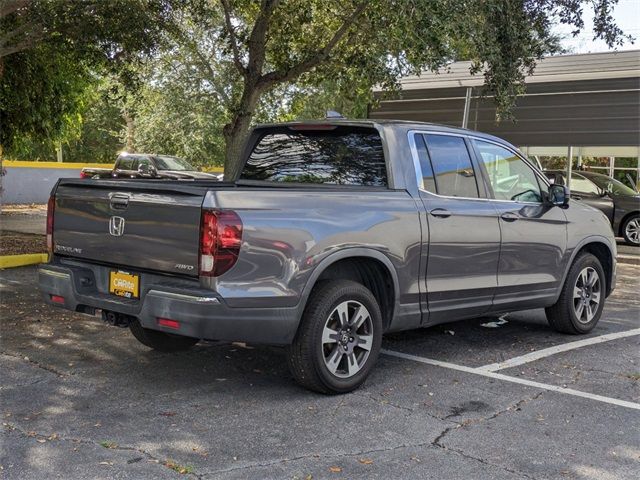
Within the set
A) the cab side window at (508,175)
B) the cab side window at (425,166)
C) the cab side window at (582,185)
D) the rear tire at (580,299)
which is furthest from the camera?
the cab side window at (582,185)

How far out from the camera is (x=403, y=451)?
4.12m

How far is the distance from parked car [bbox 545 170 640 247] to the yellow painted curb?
10399 millimetres

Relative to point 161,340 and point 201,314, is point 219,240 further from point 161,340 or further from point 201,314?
point 161,340

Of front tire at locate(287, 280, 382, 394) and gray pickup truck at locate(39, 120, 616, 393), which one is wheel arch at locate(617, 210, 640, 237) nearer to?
gray pickup truck at locate(39, 120, 616, 393)

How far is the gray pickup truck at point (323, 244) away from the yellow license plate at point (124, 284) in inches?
0.4

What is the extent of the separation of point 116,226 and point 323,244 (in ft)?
4.58

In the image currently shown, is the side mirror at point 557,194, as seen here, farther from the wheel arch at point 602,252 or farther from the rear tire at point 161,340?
the rear tire at point 161,340

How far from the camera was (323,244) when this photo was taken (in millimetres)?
4855

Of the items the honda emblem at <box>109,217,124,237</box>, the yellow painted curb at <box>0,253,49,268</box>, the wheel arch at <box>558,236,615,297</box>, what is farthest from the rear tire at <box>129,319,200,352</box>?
the yellow painted curb at <box>0,253,49,268</box>

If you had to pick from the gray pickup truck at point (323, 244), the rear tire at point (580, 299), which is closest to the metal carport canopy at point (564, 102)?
the rear tire at point (580, 299)

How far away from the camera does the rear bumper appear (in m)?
4.46

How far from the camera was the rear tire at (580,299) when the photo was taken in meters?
7.04

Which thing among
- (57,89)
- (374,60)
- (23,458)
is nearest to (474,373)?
(23,458)

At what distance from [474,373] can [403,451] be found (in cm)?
180
